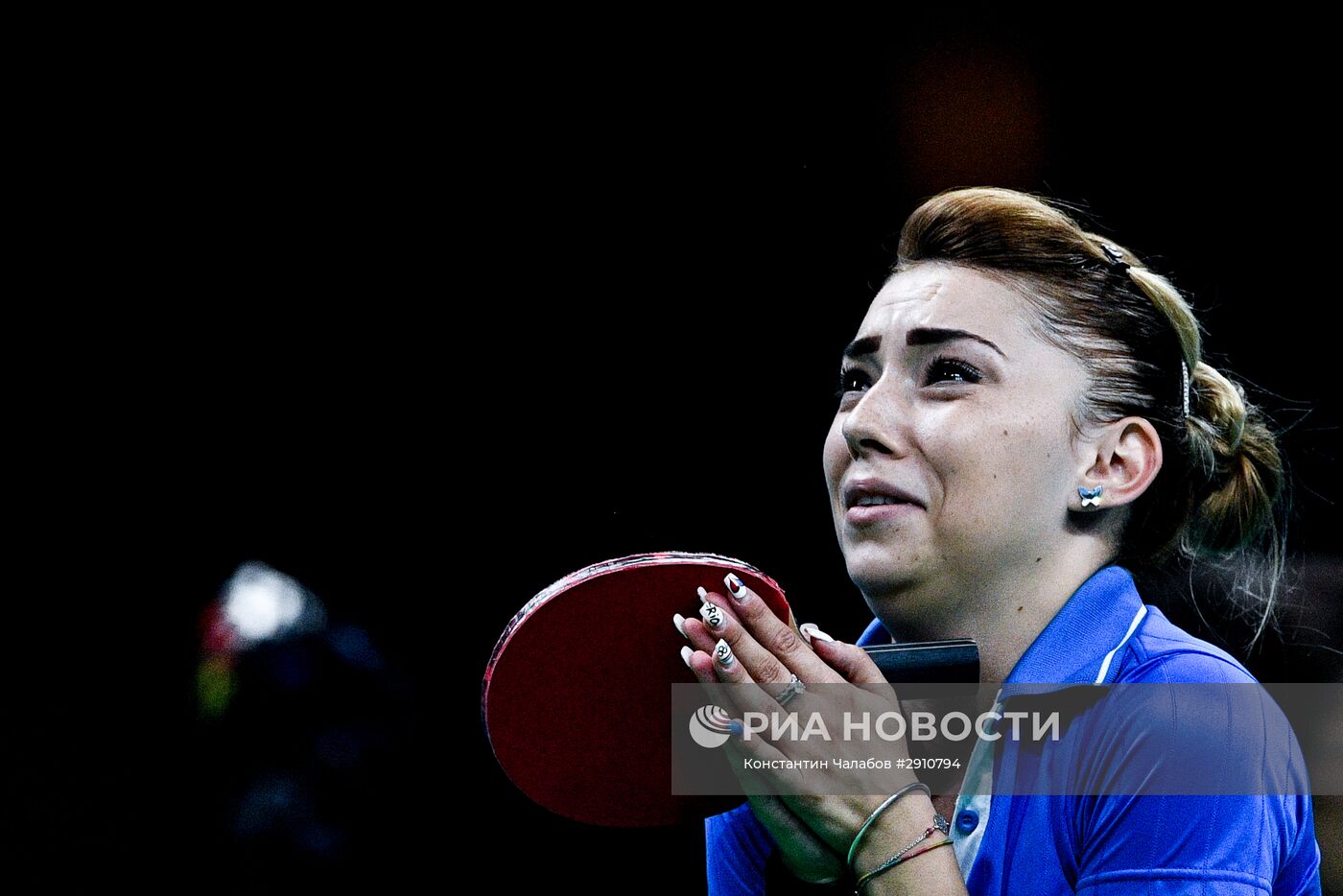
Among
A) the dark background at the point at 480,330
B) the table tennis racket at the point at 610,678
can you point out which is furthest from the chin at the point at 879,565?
the dark background at the point at 480,330

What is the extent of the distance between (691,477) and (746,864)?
1.46 meters

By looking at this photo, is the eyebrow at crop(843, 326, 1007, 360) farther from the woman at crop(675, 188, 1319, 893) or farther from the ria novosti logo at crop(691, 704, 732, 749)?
the ria novosti logo at crop(691, 704, 732, 749)

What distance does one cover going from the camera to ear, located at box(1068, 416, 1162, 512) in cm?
158

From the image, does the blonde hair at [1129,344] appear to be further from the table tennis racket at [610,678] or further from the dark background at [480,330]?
the dark background at [480,330]

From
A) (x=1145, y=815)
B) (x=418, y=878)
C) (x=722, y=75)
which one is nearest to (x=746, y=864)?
(x=1145, y=815)

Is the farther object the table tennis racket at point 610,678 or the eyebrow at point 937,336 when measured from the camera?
the eyebrow at point 937,336

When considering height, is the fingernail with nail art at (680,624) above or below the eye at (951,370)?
below

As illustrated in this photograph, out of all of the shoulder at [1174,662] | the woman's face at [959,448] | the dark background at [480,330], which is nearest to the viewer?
the shoulder at [1174,662]

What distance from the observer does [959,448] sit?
1.48 m

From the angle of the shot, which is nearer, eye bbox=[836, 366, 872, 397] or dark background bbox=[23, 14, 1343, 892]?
eye bbox=[836, 366, 872, 397]

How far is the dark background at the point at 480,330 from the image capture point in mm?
2914

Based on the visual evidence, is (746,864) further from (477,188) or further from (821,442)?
(477,188)

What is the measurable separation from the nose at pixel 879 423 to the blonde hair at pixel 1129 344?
24 cm

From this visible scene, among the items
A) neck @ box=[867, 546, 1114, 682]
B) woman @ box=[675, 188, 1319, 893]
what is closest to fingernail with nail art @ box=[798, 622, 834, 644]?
woman @ box=[675, 188, 1319, 893]
